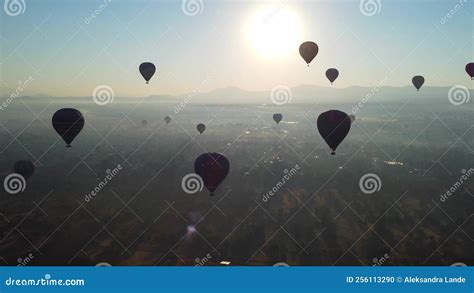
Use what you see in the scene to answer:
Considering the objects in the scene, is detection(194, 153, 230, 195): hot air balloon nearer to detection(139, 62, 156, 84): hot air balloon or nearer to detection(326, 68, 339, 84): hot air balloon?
detection(139, 62, 156, 84): hot air balloon

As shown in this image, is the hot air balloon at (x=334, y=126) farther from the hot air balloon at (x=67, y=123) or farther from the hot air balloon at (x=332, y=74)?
the hot air balloon at (x=67, y=123)

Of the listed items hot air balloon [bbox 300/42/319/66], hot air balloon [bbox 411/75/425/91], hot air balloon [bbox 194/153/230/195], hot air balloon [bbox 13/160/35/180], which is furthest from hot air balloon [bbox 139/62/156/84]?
hot air balloon [bbox 411/75/425/91]

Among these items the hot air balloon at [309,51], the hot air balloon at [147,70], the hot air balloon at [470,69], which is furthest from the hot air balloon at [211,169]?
the hot air balloon at [470,69]

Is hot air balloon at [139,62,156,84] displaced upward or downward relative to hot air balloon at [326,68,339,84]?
downward

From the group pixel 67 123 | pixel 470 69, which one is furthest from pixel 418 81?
pixel 67 123

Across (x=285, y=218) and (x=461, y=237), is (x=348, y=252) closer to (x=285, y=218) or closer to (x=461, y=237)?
(x=285, y=218)
